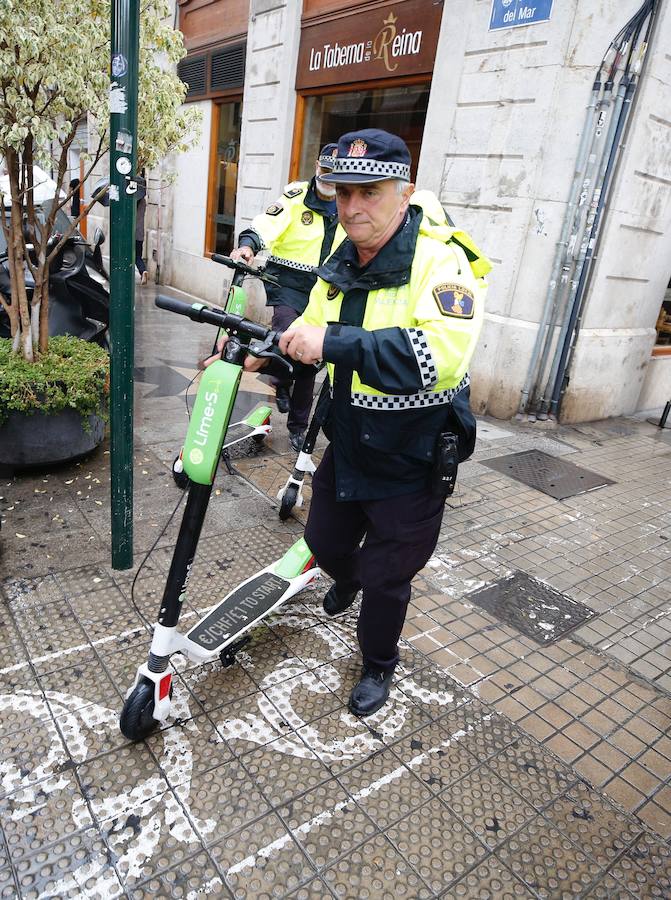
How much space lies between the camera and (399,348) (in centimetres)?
193

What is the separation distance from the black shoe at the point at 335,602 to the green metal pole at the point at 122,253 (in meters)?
1.05

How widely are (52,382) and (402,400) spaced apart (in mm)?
2733

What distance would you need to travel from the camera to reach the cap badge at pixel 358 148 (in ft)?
6.57

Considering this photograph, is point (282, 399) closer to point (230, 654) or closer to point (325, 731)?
point (230, 654)

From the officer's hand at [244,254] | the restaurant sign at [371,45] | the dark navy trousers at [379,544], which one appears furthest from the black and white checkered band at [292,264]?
the restaurant sign at [371,45]

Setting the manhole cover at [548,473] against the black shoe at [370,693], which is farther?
the manhole cover at [548,473]

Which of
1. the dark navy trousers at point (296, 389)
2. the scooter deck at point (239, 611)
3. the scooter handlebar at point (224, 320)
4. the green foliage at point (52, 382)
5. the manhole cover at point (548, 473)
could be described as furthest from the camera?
the manhole cover at point (548, 473)

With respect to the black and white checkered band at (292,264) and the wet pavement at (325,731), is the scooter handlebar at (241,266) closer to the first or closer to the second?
the black and white checkered band at (292,264)

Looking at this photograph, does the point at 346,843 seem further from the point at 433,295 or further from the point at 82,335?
the point at 82,335

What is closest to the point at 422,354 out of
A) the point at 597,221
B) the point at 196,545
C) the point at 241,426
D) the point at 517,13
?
the point at 196,545

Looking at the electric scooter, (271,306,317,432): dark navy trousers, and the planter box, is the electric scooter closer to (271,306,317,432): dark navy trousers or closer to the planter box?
(271,306,317,432): dark navy trousers

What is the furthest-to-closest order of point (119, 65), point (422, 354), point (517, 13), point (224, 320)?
point (517, 13), point (119, 65), point (224, 320), point (422, 354)

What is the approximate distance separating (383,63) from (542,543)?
6.17m

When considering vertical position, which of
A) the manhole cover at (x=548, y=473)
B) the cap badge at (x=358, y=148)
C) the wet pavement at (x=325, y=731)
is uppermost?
the cap badge at (x=358, y=148)
